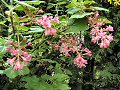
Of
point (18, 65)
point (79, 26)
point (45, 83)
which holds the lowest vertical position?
point (45, 83)

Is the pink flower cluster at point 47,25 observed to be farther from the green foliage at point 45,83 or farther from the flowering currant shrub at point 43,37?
the green foliage at point 45,83

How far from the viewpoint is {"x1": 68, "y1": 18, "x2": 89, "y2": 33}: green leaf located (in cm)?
159

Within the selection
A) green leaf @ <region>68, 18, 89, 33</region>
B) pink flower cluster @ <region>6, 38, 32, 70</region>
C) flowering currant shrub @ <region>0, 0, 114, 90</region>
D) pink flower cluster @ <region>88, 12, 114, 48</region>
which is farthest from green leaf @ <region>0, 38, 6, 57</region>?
pink flower cluster @ <region>88, 12, 114, 48</region>

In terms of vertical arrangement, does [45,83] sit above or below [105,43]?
below

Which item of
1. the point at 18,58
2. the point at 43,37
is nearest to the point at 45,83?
the point at 43,37

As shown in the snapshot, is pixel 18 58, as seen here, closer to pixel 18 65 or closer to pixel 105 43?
pixel 18 65

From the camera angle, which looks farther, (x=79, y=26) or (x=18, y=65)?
(x=79, y=26)

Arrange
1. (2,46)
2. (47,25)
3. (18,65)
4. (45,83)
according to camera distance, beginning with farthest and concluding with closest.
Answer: (45,83)
(2,46)
(47,25)
(18,65)

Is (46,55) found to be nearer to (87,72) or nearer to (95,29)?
(95,29)

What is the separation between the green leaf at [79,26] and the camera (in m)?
1.59

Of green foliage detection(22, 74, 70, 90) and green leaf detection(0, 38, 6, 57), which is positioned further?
green foliage detection(22, 74, 70, 90)

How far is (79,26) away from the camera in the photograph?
62.8 inches

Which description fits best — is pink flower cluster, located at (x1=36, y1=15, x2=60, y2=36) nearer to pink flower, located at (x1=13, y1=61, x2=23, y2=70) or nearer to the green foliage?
pink flower, located at (x1=13, y1=61, x2=23, y2=70)

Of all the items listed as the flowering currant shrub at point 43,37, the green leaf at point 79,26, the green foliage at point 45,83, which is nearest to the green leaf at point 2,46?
the flowering currant shrub at point 43,37
